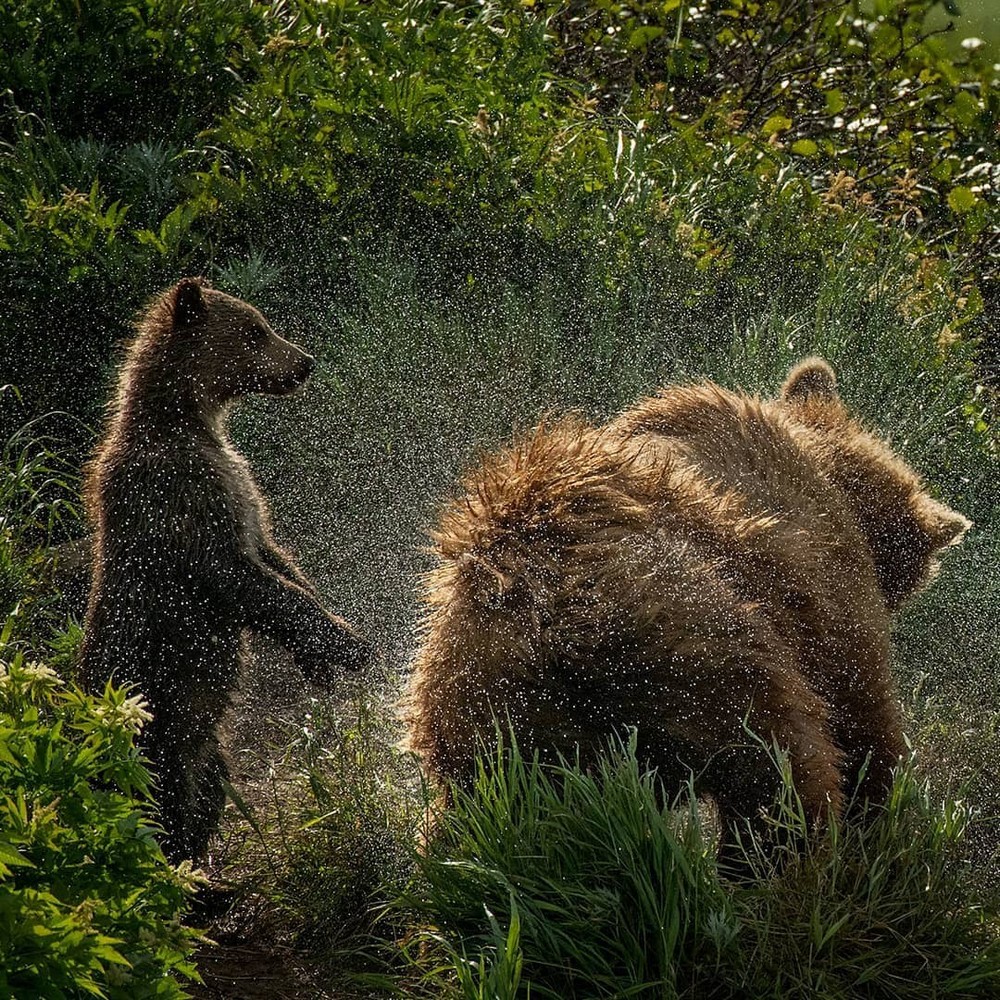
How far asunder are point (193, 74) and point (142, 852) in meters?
5.57

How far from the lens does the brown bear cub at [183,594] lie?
4.17m

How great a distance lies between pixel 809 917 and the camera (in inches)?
128

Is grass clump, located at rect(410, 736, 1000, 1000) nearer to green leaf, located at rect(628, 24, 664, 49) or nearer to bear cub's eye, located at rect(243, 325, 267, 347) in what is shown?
bear cub's eye, located at rect(243, 325, 267, 347)

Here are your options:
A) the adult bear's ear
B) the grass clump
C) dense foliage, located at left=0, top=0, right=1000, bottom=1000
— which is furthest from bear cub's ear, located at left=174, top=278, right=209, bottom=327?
the adult bear's ear

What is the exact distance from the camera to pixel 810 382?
17.0 feet

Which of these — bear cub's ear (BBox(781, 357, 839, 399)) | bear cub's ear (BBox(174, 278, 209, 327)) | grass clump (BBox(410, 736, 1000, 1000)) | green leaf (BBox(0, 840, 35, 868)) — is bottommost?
bear cub's ear (BBox(174, 278, 209, 327))

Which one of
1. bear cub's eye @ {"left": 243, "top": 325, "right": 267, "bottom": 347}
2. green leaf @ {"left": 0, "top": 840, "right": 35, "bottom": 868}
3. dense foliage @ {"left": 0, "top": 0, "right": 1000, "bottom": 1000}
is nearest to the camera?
green leaf @ {"left": 0, "top": 840, "right": 35, "bottom": 868}

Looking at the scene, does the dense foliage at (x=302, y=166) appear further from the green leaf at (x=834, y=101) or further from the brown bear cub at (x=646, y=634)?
the brown bear cub at (x=646, y=634)

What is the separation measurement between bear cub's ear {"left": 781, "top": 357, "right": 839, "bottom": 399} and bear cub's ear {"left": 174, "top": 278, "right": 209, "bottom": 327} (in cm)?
213

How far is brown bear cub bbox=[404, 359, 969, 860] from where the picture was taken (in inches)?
123

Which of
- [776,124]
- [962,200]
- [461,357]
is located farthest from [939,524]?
[776,124]

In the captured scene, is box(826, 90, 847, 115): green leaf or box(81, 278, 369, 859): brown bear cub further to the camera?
box(826, 90, 847, 115): green leaf

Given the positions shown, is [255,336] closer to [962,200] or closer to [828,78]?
[962,200]

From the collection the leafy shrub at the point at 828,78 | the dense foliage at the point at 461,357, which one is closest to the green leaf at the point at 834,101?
the leafy shrub at the point at 828,78
